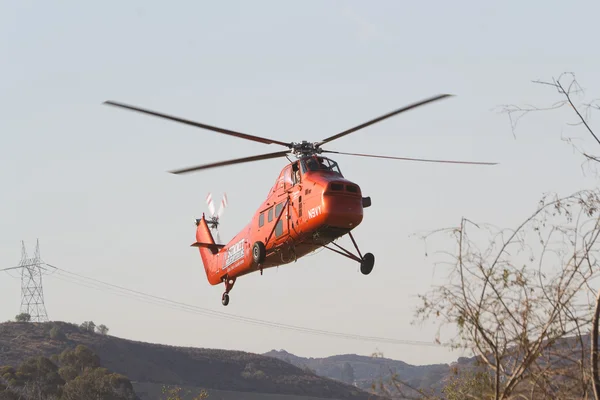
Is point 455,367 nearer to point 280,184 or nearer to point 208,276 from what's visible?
point 280,184

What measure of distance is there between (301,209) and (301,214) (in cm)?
16

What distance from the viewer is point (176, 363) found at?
173625mm

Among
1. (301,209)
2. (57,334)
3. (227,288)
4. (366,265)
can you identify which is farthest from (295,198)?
(57,334)

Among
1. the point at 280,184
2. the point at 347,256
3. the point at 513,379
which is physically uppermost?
the point at 280,184

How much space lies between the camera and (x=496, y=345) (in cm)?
866

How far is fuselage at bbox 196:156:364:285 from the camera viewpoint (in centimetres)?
2538

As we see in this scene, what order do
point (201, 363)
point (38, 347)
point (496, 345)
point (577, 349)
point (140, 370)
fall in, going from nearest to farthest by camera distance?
1. point (577, 349)
2. point (496, 345)
3. point (38, 347)
4. point (140, 370)
5. point (201, 363)

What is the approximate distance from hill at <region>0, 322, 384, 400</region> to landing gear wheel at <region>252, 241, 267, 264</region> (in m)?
115

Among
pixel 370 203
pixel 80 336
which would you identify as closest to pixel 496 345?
pixel 370 203

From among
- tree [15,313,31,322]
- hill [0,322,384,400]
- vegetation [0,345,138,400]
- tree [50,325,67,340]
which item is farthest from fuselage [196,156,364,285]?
tree [15,313,31,322]

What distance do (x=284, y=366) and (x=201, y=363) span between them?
76.3 ft

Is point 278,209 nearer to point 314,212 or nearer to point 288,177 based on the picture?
point 288,177

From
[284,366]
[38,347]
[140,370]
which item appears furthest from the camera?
[284,366]

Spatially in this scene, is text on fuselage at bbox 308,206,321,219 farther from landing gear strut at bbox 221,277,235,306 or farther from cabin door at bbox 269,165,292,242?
landing gear strut at bbox 221,277,235,306
